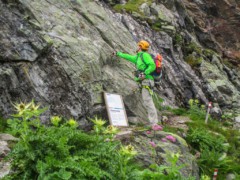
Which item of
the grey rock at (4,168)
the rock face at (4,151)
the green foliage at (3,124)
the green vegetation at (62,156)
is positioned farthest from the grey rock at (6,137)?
the green vegetation at (62,156)

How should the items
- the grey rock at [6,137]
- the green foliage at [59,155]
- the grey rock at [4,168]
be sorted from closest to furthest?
the green foliage at [59,155] < the grey rock at [4,168] < the grey rock at [6,137]

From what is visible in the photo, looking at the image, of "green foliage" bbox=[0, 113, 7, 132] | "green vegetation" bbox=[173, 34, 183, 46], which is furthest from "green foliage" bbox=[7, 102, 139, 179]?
"green vegetation" bbox=[173, 34, 183, 46]

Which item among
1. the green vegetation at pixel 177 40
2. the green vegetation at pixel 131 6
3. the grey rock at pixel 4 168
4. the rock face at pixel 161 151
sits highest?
the green vegetation at pixel 131 6

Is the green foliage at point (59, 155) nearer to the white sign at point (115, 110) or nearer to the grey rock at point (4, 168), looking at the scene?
the grey rock at point (4, 168)

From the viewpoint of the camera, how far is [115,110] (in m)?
10.2

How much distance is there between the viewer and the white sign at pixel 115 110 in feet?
32.8

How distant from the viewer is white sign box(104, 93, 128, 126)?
998cm

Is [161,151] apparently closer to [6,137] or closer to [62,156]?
[6,137]

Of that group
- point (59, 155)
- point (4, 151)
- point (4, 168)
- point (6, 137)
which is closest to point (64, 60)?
point (6, 137)

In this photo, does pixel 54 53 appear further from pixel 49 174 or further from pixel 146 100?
pixel 49 174

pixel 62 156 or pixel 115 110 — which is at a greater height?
pixel 62 156

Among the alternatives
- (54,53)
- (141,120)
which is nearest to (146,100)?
(141,120)

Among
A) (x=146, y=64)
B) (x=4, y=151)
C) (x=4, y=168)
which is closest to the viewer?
(x=4, y=168)

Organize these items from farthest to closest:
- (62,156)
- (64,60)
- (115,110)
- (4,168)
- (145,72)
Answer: (145,72)
(115,110)
(64,60)
(4,168)
(62,156)
